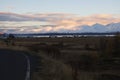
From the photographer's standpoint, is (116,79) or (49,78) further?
(116,79)

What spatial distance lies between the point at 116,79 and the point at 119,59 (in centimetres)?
2106

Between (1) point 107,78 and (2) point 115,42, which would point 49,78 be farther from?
(2) point 115,42

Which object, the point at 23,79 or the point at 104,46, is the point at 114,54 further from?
the point at 23,79

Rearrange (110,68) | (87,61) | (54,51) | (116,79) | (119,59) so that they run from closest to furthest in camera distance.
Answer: (116,79) < (110,68) < (87,61) < (119,59) < (54,51)

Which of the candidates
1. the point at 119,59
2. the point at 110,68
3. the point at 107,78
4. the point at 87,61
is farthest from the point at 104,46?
the point at 107,78

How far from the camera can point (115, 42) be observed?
60.6 m

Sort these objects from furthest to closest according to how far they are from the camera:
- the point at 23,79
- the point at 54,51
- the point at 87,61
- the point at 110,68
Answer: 1. the point at 54,51
2. the point at 87,61
3. the point at 110,68
4. the point at 23,79

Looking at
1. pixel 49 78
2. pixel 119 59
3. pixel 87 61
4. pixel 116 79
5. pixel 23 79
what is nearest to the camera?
pixel 23 79

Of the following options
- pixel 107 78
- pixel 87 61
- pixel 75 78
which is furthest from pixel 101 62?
pixel 75 78

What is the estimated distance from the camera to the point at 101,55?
57875mm

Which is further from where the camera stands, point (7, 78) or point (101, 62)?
point (101, 62)

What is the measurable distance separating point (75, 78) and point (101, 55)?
35.8m

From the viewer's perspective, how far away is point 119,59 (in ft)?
177

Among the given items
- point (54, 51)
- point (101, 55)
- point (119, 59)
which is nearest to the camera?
point (119, 59)
